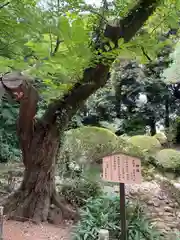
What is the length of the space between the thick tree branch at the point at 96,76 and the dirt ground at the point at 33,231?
1190mm

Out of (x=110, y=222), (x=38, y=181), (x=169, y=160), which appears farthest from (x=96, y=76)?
(x=169, y=160)

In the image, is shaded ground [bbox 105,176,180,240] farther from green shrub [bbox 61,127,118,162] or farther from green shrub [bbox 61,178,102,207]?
green shrub [bbox 61,127,118,162]

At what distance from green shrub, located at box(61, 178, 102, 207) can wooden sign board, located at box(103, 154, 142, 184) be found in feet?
3.90

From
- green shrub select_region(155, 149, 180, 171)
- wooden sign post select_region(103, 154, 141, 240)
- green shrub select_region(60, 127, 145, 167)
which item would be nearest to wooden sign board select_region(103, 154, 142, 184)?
wooden sign post select_region(103, 154, 141, 240)

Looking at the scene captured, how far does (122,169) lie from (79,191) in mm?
1414

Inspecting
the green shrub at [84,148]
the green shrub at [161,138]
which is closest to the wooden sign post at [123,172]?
the green shrub at [84,148]

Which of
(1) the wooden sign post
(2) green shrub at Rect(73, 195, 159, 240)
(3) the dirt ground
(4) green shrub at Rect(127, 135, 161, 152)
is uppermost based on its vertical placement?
(4) green shrub at Rect(127, 135, 161, 152)

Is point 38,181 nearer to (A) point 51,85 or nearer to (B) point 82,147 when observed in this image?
(A) point 51,85

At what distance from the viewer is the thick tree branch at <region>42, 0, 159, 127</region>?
2348mm

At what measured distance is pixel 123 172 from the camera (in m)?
2.22

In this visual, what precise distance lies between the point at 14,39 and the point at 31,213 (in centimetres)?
195

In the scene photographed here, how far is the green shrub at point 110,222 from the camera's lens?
261 cm

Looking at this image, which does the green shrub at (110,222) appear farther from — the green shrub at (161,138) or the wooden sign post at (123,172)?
the green shrub at (161,138)

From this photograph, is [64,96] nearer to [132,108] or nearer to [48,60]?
[48,60]
